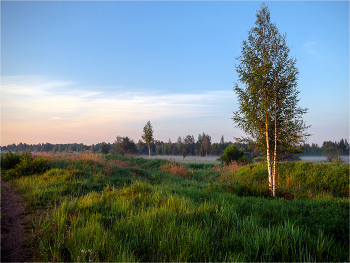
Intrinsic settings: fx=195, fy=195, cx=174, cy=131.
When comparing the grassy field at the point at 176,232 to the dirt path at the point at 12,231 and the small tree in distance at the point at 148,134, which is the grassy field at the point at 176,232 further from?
the small tree in distance at the point at 148,134

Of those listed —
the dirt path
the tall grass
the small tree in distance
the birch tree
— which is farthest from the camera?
the small tree in distance

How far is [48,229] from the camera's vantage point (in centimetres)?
394

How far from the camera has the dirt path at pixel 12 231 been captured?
3316 mm

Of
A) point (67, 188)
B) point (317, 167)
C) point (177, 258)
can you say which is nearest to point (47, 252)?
point (177, 258)

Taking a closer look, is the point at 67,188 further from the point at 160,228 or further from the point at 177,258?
the point at 177,258

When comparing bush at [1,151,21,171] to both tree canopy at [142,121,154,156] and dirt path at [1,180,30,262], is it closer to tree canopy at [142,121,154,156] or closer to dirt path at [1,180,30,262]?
dirt path at [1,180,30,262]

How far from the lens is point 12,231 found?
4.24 meters

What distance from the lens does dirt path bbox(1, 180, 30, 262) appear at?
10.9ft

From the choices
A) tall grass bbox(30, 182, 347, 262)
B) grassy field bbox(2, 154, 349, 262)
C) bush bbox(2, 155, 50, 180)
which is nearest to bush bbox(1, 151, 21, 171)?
bush bbox(2, 155, 50, 180)

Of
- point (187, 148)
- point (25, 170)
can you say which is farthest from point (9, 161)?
point (187, 148)

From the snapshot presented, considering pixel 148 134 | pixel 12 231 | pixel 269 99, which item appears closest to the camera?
pixel 12 231

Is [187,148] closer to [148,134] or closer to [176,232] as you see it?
[148,134]

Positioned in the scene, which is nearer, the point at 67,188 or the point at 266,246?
the point at 266,246

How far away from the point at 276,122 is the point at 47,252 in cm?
939
